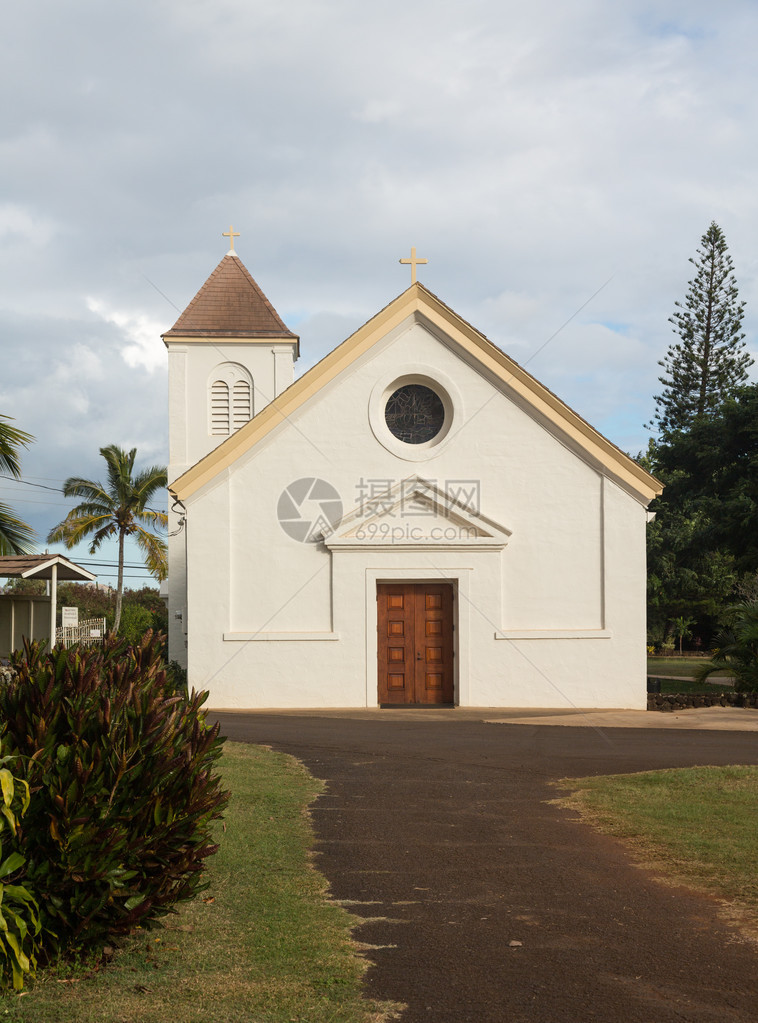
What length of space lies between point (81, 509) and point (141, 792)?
4005cm

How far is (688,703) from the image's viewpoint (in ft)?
A: 66.2

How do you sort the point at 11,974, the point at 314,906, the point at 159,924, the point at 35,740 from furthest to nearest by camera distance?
the point at 314,906 < the point at 159,924 < the point at 35,740 < the point at 11,974

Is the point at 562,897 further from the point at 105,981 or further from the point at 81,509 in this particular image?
the point at 81,509

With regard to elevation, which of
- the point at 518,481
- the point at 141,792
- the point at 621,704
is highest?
the point at 518,481

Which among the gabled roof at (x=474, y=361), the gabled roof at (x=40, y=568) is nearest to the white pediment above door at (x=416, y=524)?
the gabled roof at (x=474, y=361)

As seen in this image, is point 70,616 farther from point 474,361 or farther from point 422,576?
point 474,361

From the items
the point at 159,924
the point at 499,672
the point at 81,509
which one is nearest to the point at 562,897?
the point at 159,924

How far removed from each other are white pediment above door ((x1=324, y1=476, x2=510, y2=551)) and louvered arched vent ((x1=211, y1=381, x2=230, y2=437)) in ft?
26.3

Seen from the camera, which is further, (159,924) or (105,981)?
(159,924)

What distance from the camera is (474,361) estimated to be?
67.9 ft

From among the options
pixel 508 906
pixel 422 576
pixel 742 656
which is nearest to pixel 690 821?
pixel 508 906

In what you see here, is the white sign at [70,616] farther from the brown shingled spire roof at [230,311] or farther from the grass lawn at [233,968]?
the grass lawn at [233,968]

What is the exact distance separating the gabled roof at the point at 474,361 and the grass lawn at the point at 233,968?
1312 cm

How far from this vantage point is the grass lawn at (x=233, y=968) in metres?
4.68
